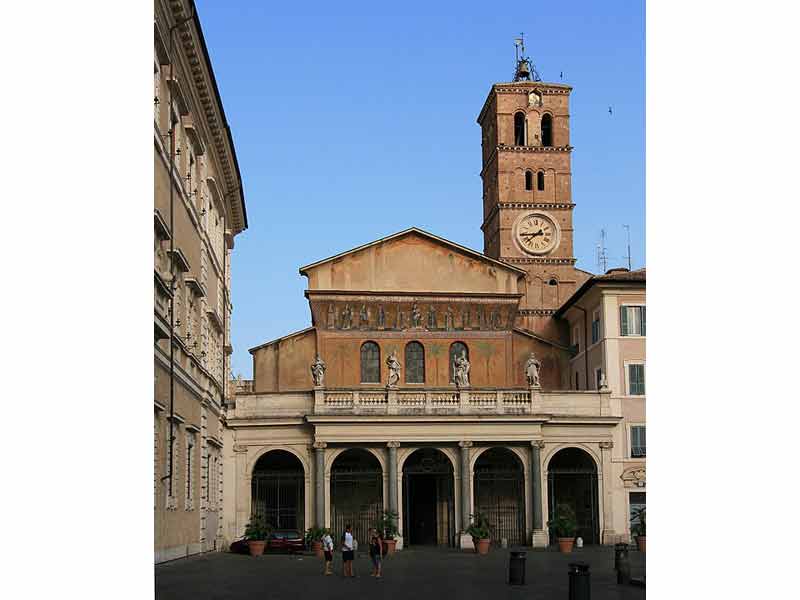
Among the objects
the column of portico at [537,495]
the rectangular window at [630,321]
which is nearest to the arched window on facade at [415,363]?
the column of portico at [537,495]

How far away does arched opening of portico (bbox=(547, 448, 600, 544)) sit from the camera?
135ft

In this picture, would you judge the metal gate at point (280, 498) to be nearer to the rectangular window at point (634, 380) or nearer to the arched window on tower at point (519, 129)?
the rectangular window at point (634, 380)

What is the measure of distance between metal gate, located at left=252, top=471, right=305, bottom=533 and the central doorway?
372 cm

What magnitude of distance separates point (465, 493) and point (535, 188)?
27565mm

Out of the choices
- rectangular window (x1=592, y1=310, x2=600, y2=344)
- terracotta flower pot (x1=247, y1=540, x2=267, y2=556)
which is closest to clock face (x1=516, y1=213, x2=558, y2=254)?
rectangular window (x1=592, y1=310, x2=600, y2=344)

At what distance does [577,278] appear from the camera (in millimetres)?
62438

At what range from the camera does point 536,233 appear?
6341cm

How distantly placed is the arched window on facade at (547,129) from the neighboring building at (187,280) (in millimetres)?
29507

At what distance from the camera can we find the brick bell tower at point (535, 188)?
62.5 m

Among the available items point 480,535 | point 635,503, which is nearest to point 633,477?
point 635,503

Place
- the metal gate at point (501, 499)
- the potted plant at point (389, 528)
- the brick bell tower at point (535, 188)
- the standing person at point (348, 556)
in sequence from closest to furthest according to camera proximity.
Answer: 1. the standing person at point (348, 556)
2. the potted plant at point (389, 528)
3. the metal gate at point (501, 499)
4. the brick bell tower at point (535, 188)
